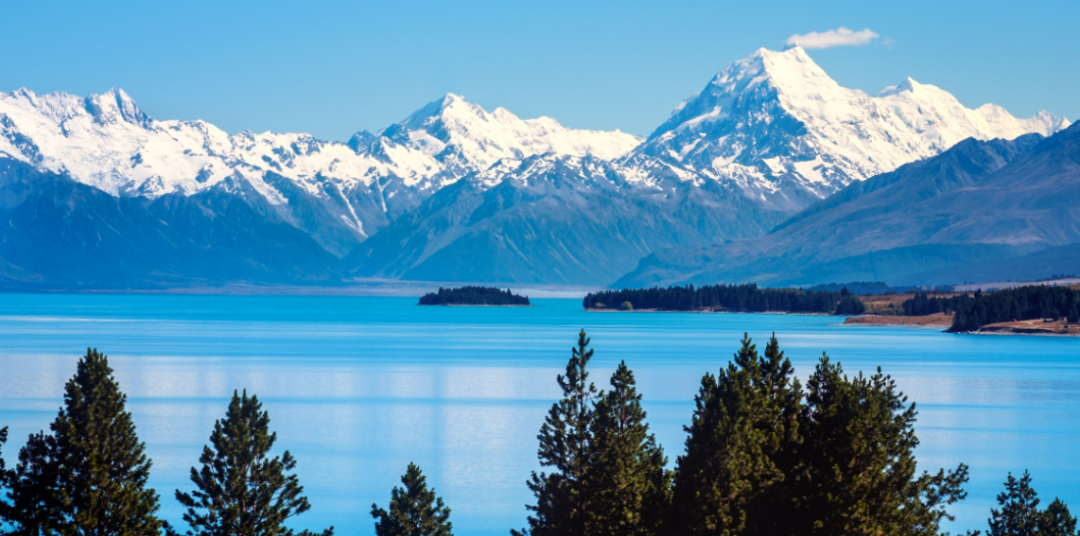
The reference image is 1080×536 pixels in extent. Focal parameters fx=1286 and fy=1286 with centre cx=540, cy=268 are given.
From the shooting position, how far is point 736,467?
1305 inches

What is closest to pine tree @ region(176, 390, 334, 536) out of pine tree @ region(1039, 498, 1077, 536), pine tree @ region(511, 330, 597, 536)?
pine tree @ region(511, 330, 597, 536)

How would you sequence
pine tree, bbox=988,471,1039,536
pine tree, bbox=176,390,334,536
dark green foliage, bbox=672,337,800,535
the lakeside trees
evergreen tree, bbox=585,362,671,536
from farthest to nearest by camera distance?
pine tree, bbox=988,471,1039,536 → pine tree, bbox=176,390,334,536 → evergreen tree, bbox=585,362,671,536 → dark green foliage, bbox=672,337,800,535 → the lakeside trees

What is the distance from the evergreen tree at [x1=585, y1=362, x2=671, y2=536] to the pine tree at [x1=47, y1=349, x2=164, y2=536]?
12.4 meters

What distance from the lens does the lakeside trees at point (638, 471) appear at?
32.7 m

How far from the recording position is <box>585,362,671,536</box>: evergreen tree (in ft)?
119

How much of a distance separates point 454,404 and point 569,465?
63904 mm

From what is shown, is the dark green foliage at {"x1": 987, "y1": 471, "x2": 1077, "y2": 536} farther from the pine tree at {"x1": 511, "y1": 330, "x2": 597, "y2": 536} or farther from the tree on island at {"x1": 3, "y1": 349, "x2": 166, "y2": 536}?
the tree on island at {"x1": 3, "y1": 349, "x2": 166, "y2": 536}

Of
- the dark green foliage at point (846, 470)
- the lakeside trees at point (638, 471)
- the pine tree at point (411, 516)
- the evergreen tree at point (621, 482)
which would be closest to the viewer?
the dark green foliage at point (846, 470)

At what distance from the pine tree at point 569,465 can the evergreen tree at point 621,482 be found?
0.36 m

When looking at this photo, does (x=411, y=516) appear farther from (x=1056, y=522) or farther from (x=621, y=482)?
(x=1056, y=522)

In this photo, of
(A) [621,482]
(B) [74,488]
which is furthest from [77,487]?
(A) [621,482]

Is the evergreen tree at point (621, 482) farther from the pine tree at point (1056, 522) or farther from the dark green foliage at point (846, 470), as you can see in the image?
the pine tree at point (1056, 522)

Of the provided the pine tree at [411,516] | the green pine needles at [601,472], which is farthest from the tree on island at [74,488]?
the green pine needles at [601,472]

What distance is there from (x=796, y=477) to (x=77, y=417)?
19622 mm
